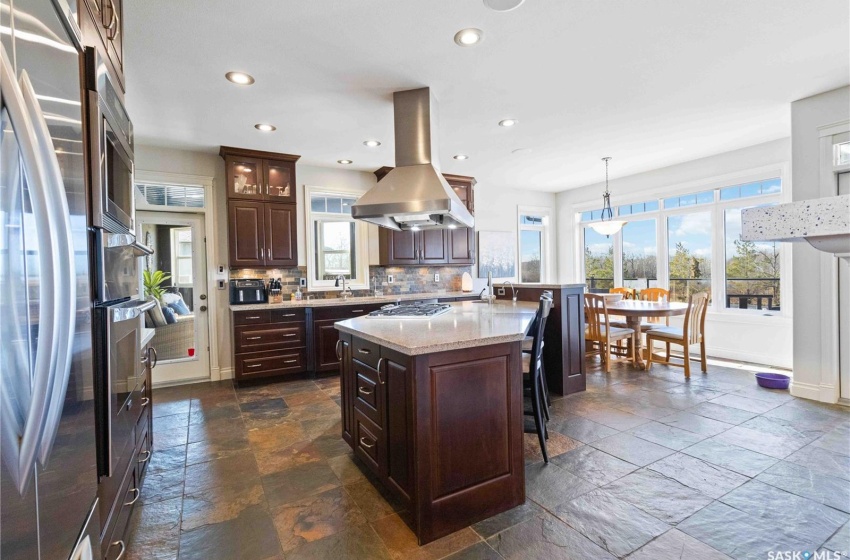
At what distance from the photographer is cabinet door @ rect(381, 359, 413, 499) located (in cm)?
181

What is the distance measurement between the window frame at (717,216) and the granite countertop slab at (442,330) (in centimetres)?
392

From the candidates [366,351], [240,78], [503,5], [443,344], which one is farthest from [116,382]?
[503,5]

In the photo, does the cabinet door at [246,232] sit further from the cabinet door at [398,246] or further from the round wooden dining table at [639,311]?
the round wooden dining table at [639,311]

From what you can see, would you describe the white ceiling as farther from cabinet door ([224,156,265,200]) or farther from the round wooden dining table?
the round wooden dining table

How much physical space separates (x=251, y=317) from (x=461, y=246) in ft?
10.8

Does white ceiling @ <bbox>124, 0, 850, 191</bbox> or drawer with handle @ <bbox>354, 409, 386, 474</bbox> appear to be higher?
white ceiling @ <bbox>124, 0, 850, 191</bbox>

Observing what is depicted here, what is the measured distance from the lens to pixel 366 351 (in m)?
2.19

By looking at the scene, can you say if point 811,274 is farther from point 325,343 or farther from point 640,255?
point 325,343

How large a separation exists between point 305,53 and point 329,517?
285 cm

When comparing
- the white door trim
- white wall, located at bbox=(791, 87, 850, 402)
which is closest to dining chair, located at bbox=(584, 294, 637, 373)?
white wall, located at bbox=(791, 87, 850, 402)

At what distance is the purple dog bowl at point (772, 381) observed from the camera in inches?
148

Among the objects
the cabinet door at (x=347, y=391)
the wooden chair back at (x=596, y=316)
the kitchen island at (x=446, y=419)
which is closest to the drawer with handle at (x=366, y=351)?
the kitchen island at (x=446, y=419)

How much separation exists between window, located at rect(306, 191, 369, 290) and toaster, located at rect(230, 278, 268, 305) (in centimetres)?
68

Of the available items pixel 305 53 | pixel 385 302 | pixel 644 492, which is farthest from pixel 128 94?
pixel 644 492
